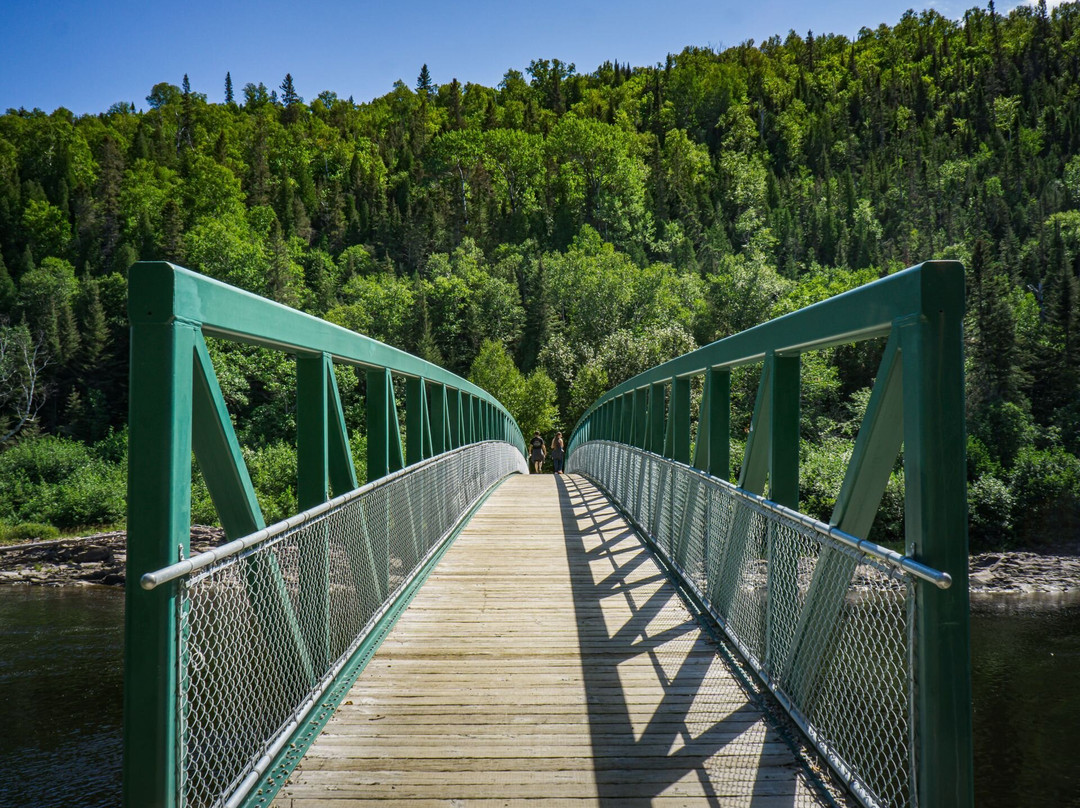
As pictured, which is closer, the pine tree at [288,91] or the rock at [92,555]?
the rock at [92,555]

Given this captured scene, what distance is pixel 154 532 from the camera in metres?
2.42

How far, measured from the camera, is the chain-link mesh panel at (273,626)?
2.63 meters

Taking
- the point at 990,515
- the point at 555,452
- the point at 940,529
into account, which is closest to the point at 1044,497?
the point at 990,515

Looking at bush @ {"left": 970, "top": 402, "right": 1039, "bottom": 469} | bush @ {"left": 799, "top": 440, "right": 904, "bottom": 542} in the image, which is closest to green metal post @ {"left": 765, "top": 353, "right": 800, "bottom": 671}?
bush @ {"left": 799, "top": 440, "right": 904, "bottom": 542}

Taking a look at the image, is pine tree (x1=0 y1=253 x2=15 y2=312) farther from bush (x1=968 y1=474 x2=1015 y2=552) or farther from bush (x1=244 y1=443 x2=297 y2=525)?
bush (x1=968 y1=474 x2=1015 y2=552)

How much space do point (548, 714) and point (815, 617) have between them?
1.31m

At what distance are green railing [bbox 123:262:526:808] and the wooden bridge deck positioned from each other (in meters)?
0.28

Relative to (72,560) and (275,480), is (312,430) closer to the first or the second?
(72,560)

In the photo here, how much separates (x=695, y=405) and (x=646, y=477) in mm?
31175

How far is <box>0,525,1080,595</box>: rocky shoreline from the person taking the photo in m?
26.7

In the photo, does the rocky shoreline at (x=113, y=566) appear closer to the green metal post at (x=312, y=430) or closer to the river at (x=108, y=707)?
the river at (x=108, y=707)

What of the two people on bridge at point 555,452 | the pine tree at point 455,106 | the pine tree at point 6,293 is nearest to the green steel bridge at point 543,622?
the two people on bridge at point 555,452

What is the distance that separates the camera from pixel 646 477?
8.69 meters

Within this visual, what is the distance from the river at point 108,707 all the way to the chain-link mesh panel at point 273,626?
9.49m
